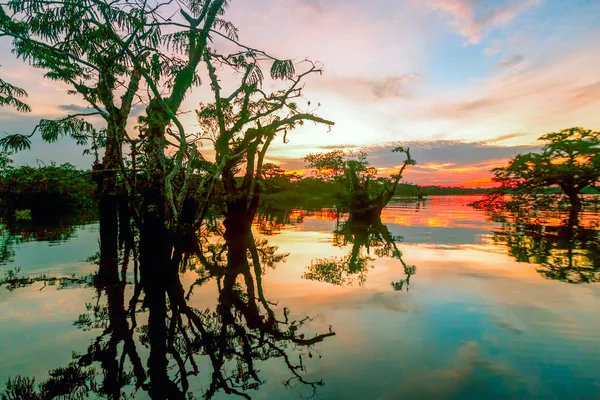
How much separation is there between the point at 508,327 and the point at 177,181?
11.8m

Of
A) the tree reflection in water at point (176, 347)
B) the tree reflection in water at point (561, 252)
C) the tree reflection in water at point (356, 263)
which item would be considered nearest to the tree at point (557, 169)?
the tree reflection in water at point (561, 252)

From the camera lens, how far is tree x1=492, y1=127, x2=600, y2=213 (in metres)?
28.2

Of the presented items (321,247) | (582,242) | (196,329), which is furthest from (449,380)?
(582,242)

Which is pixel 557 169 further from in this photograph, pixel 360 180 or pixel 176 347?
pixel 176 347

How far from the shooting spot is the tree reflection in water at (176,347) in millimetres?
5207

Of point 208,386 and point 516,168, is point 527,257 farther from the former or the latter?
point 516,168

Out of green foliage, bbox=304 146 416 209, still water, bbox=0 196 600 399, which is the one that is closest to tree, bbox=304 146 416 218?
green foliage, bbox=304 146 416 209

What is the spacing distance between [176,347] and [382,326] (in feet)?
13.5

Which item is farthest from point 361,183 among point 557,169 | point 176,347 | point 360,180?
point 176,347

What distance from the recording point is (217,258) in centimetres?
1547

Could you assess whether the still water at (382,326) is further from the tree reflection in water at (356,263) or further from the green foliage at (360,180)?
the green foliage at (360,180)

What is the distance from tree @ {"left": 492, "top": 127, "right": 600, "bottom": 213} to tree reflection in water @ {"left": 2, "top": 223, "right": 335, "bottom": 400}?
25543 mm

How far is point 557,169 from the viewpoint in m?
30.5

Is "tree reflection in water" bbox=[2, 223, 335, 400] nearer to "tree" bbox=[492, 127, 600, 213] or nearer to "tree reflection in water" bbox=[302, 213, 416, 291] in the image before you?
"tree reflection in water" bbox=[302, 213, 416, 291]
